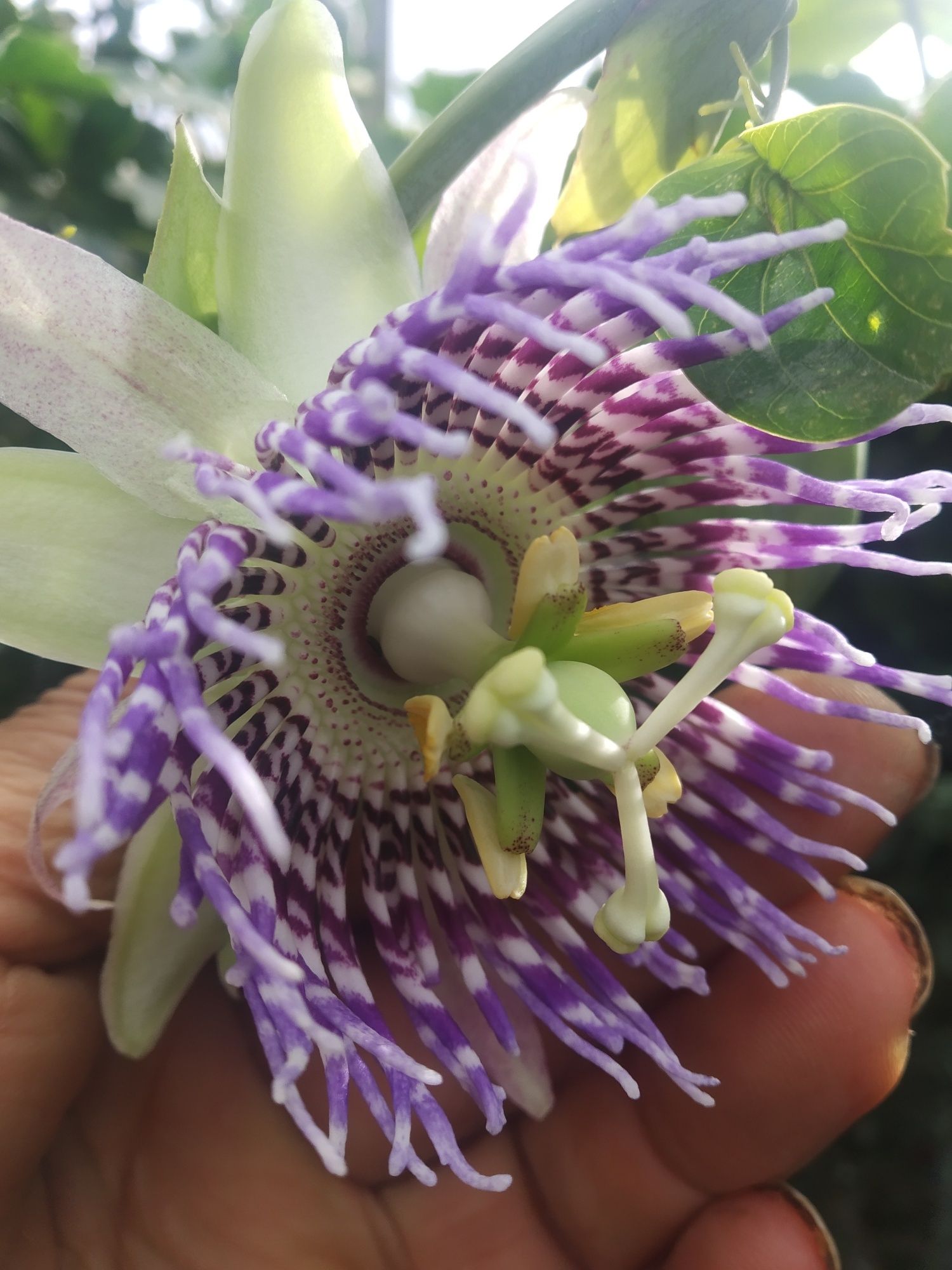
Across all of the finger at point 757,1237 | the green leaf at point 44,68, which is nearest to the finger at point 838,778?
the finger at point 757,1237

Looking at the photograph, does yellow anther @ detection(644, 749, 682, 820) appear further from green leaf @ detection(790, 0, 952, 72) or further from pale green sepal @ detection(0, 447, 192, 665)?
green leaf @ detection(790, 0, 952, 72)

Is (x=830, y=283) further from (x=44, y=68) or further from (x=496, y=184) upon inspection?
(x=44, y=68)

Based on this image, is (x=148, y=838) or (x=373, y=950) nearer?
(x=148, y=838)

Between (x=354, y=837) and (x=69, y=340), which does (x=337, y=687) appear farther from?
(x=69, y=340)

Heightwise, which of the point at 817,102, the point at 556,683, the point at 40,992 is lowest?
the point at 40,992

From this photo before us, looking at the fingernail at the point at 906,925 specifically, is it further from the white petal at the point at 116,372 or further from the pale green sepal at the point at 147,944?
the white petal at the point at 116,372

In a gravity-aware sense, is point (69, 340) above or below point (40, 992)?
above

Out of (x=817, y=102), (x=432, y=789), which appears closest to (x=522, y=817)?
(x=432, y=789)
